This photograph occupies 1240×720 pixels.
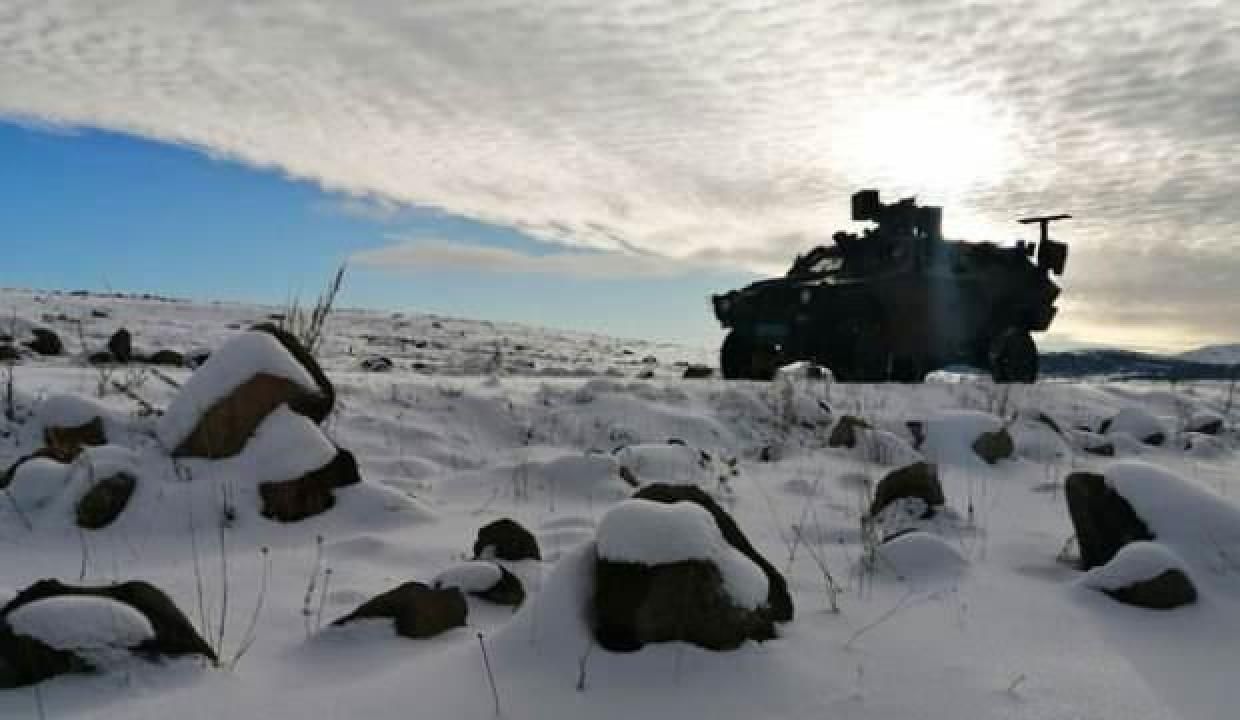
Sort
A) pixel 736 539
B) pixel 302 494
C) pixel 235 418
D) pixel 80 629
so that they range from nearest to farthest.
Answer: pixel 80 629, pixel 736 539, pixel 302 494, pixel 235 418

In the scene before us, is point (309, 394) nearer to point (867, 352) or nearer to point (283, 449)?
point (283, 449)

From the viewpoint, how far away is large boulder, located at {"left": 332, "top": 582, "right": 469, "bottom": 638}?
92.4 inches

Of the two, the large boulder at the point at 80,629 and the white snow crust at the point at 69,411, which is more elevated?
the white snow crust at the point at 69,411

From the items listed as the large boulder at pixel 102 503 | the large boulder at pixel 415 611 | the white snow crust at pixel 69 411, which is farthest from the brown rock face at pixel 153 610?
the white snow crust at pixel 69 411

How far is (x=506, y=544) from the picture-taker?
3.04 metres

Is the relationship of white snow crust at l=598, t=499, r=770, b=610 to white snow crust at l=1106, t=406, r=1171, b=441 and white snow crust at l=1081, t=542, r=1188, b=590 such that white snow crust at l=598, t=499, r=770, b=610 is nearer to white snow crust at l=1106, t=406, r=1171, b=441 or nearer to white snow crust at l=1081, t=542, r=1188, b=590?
white snow crust at l=1081, t=542, r=1188, b=590

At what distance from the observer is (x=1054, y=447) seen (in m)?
5.68

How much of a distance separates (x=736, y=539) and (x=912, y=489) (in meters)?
1.46

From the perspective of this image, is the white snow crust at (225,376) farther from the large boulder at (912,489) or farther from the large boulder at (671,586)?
the large boulder at (912,489)

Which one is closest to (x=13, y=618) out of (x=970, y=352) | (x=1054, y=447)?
(x=1054, y=447)

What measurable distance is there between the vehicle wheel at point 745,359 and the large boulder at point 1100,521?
23.2 ft

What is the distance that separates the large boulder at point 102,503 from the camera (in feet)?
11.3

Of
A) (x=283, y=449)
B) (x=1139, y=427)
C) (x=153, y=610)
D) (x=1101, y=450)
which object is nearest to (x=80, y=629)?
(x=153, y=610)

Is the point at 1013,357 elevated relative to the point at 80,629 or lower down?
elevated
